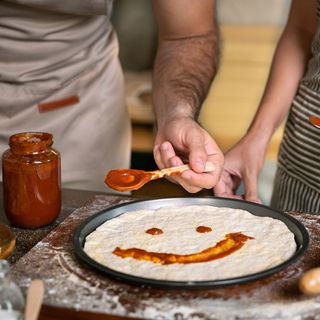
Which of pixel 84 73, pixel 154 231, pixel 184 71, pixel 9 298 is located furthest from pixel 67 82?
pixel 9 298

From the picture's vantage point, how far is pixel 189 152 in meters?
1.51

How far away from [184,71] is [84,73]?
33 cm

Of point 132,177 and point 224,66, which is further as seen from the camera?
point 224,66

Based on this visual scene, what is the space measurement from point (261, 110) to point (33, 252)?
2.94 ft

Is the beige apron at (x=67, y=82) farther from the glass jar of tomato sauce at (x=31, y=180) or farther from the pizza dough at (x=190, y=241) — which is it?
the pizza dough at (x=190, y=241)

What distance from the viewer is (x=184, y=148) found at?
5.16 ft

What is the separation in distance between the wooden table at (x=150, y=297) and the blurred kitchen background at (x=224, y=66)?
2783mm

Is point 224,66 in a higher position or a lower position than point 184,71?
lower

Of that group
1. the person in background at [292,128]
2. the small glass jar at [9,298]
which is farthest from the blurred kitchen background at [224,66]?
the small glass jar at [9,298]

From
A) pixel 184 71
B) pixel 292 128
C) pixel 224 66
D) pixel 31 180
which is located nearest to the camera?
pixel 31 180

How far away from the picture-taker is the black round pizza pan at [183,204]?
3.54ft

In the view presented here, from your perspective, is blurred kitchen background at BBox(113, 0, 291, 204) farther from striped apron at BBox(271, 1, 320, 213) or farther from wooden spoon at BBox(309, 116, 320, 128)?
wooden spoon at BBox(309, 116, 320, 128)

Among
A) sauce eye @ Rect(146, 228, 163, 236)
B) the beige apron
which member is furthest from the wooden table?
the beige apron

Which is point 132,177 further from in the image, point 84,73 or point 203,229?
point 84,73
